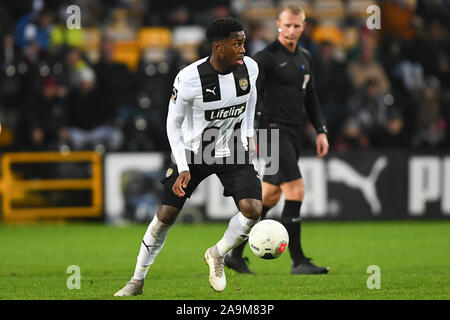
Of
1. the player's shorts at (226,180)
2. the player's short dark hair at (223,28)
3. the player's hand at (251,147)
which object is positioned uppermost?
the player's short dark hair at (223,28)

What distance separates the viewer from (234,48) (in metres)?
6.95

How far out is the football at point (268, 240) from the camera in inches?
287

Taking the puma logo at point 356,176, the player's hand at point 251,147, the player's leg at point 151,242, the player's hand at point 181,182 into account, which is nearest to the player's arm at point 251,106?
the player's hand at point 251,147

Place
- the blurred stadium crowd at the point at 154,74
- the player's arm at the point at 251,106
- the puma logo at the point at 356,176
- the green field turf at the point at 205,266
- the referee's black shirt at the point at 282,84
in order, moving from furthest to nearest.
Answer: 1. the blurred stadium crowd at the point at 154,74
2. the puma logo at the point at 356,176
3. the referee's black shirt at the point at 282,84
4. the green field turf at the point at 205,266
5. the player's arm at the point at 251,106

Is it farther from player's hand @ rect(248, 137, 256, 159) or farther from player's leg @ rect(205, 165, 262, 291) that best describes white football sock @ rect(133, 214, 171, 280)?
player's hand @ rect(248, 137, 256, 159)

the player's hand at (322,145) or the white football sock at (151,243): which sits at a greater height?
the player's hand at (322,145)

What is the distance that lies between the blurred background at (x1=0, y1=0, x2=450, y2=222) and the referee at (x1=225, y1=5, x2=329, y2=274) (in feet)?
16.9

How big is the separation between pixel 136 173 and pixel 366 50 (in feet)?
17.1

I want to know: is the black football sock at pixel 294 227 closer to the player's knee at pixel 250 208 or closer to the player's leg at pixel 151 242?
the player's knee at pixel 250 208

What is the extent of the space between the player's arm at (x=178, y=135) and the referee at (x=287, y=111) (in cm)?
204

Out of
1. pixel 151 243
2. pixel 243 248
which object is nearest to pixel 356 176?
pixel 243 248

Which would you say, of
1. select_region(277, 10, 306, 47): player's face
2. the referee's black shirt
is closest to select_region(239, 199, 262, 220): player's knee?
the referee's black shirt
